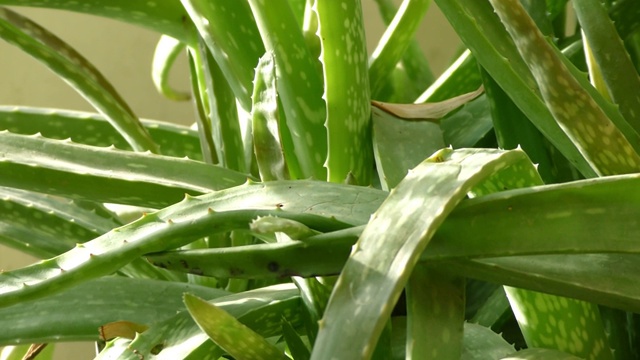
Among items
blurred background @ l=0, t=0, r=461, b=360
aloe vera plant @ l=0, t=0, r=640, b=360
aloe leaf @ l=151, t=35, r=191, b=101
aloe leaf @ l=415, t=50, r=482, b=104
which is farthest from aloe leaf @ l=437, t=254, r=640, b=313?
blurred background @ l=0, t=0, r=461, b=360

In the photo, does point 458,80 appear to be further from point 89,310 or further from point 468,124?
point 89,310

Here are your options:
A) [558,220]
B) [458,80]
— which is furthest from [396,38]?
[558,220]

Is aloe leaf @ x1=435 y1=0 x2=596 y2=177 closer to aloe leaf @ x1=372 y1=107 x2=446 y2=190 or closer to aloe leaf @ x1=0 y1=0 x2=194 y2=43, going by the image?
aloe leaf @ x1=372 y1=107 x2=446 y2=190

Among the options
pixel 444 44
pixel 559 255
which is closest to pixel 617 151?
pixel 559 255

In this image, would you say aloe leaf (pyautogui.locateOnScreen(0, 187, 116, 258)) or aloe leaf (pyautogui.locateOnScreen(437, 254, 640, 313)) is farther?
aloe leaf (pyautogui.locateOnScreen(0, 187, 116, 258))

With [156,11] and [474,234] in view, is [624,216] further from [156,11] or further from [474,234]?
[156,11]

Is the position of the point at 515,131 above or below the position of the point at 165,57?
below

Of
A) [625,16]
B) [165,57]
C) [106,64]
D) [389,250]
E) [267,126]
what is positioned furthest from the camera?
[106,64]
